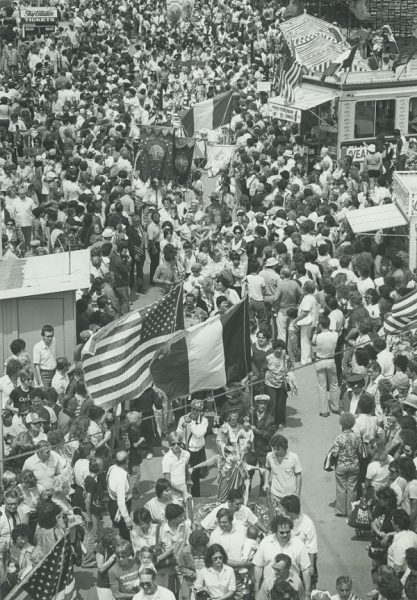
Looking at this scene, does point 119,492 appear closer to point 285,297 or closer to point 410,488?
point 410,488

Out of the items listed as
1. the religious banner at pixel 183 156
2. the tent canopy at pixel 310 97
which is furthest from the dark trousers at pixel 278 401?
the tent canopy at pixel 310 97

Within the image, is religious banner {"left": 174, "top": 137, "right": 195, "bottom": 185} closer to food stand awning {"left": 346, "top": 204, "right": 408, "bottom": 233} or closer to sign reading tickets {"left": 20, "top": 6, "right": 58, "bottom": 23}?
food stand awning {"left": 346, "top": 204, "right": 408, "bottom": 233}

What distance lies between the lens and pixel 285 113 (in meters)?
30.8

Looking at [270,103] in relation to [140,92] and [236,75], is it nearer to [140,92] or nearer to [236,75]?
[140,92]

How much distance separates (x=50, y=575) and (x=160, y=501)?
6.98 feet

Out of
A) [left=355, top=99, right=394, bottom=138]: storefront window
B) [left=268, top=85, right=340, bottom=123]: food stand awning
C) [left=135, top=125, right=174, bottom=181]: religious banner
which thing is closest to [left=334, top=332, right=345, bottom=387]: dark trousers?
[left=135, top=125, right=174, bottom=181]: religious banner

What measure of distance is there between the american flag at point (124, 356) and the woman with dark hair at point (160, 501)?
2012mm

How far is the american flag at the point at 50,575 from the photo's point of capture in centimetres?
1170

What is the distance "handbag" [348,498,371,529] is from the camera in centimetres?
1470

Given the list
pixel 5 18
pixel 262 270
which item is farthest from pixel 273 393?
pixel 5 18

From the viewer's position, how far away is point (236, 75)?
130 feet

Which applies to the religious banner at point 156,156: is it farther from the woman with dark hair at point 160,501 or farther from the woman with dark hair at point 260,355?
the woman with dark hair at point 160,501


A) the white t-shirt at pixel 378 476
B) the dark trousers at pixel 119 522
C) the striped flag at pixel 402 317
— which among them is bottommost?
the dark trousers at pixel 119 522

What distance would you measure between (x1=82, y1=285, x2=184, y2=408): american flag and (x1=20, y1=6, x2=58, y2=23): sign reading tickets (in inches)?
1117
